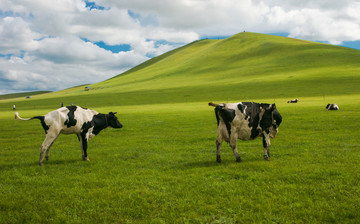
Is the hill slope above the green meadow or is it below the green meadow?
above

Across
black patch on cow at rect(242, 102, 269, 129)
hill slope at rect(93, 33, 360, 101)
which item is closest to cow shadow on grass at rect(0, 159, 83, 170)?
black patch on cow at rect(242, 102, 269, 129)

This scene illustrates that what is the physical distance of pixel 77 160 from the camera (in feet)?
39.0

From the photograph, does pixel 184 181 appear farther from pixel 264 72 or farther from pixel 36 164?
pixel 264 72

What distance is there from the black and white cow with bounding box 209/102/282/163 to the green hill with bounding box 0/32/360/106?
57.7m

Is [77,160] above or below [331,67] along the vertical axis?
below

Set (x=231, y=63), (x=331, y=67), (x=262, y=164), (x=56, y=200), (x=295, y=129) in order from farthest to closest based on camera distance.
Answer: (x=231, y=63) < (x=331, y=67) < (x=295, y=129) < (x=262, y=164) < (x=56, y=200)

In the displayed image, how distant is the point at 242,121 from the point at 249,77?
100.0 meters

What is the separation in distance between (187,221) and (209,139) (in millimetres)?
10681

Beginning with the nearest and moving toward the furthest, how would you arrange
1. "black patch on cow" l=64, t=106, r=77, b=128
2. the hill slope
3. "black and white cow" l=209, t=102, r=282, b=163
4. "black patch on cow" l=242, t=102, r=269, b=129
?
1. "black and white cow" l=209, t=102, r=282, b=163
2. "black patch on cow" l=242, t=102, r=269, b=129
3. "black patch on cow" l=64, t=106, r=77, b=128
4. the hill slope

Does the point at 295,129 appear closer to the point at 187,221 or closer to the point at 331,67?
the point at 187,221

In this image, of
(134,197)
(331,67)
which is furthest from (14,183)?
(331,67)

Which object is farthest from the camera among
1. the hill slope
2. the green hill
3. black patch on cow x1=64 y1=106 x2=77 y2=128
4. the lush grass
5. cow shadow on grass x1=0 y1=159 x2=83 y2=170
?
the hill slope

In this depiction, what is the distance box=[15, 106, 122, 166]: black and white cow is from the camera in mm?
11047

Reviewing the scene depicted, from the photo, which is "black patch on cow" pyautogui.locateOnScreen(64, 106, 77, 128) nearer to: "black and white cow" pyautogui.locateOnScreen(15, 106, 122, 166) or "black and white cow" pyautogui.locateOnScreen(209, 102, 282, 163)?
"black and white cow" pyautogui.locateOnScreen(15, 106, 122, 166)
